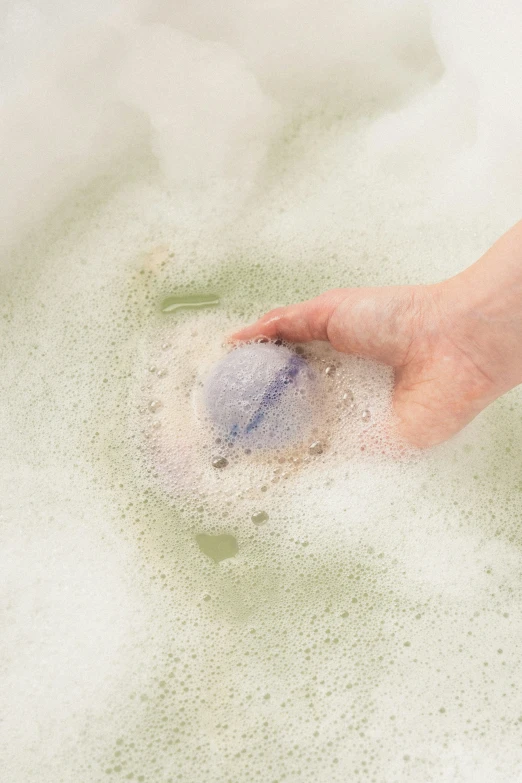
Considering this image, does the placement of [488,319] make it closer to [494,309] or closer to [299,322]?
[494,309]

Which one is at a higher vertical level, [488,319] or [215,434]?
[488,319]

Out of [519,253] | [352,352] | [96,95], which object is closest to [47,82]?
[96,95]

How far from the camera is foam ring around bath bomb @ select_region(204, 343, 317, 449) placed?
902 millimetres

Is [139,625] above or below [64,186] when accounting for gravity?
below

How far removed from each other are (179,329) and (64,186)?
302 millimetres

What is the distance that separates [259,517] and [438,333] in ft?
1.13

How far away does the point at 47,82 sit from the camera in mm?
995

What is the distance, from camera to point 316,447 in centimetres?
94

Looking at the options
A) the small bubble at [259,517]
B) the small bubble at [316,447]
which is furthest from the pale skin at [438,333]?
the small bubble at [259,517]

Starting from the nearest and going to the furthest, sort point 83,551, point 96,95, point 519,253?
point 519,253, point 83,551, point 96,95

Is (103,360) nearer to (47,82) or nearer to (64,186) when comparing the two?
(64,186)

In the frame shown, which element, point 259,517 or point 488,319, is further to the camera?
point 259,517

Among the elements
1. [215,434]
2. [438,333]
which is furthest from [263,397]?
[438,333]

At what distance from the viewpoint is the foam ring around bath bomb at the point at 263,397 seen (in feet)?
2.96
